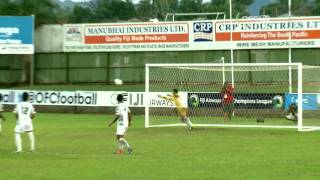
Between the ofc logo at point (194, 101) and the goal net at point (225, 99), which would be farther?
the ofc logo at point (194, 101)

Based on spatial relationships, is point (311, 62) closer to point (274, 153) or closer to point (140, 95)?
point (140, 95)

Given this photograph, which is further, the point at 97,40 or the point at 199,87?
the point at 97,40

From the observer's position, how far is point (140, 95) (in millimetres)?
43500

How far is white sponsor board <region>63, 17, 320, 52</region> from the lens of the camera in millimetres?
48906

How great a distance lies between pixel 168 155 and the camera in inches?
813

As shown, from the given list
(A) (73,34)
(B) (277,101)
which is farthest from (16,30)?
A: (B) (277,101)

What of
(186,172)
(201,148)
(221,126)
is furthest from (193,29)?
(186,172)

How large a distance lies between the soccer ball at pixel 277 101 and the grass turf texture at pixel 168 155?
3534 millimetres

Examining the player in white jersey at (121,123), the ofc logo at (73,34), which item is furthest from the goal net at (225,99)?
the ofc logo at (73,34)

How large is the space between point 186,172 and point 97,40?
39.0 metres

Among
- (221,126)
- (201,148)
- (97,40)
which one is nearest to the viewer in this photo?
(201,148)

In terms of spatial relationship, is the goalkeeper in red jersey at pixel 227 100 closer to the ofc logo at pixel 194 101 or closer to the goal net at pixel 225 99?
the goal net at pixel 225 99

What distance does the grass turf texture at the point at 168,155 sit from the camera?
643 inches

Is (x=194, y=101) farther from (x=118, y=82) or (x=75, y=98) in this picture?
(x=118, y=82)
